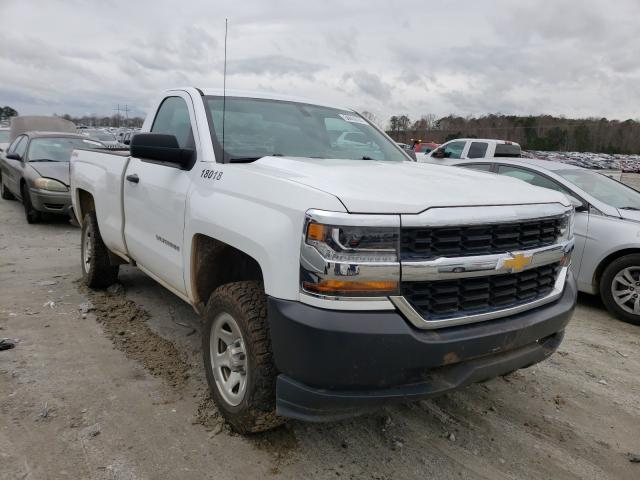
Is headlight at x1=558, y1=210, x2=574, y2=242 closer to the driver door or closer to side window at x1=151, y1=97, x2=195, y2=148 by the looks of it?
the driver door

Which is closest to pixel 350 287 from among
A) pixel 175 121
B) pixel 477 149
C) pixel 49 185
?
pixel 175 121

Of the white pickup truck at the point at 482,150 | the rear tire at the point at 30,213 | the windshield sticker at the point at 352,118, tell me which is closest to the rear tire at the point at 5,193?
the rear tire at the point at 30,213

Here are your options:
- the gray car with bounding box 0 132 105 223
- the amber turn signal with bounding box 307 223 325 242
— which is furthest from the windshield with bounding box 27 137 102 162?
the amber turn signal with bounding box 307 223 325 242

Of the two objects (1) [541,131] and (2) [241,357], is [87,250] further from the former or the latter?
(1) [541,131]

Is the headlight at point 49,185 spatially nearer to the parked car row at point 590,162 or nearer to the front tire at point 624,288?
the front tire at point 624,288

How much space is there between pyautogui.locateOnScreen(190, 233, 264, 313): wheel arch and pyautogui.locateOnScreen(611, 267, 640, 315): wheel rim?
4166 mm

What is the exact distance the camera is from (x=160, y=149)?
3250 millimetres

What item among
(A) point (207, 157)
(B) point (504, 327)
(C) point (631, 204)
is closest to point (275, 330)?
(B) point (504, 327)

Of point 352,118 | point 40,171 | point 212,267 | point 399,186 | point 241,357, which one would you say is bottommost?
point 241,357

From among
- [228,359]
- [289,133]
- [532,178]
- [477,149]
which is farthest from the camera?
[477,149]

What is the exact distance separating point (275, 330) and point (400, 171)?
51.5 inches

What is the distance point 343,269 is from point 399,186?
0.61m

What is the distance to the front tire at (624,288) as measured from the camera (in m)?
5.28

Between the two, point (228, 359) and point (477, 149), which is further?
point (477, 149)
